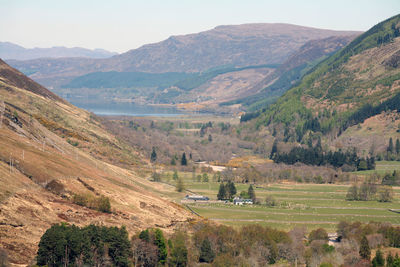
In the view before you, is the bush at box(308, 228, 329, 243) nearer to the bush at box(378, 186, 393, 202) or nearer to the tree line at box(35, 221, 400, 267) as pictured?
the tree line at box(35, 221, 400, 267)

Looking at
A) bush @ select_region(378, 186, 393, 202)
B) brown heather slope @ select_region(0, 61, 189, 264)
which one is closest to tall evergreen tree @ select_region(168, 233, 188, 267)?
brown heather slope @ select_region(0, 61, 189, 264)

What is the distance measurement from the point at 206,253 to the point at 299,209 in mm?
44015

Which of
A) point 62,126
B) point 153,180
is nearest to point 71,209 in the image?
point 153,180

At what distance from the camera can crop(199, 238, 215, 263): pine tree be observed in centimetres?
8331

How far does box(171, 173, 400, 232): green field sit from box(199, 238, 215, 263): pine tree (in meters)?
20.8

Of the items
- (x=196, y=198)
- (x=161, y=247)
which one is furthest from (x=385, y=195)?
(x=161, y=247)

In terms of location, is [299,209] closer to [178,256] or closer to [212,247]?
[212,247]

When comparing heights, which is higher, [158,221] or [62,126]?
[62,126]

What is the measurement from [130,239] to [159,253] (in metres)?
7.80

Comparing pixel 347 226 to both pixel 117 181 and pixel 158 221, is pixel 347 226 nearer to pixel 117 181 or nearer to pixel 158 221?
pixel 158 221

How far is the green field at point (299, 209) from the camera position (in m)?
110

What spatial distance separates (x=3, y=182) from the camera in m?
92.8

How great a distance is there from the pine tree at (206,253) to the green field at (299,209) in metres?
20.8

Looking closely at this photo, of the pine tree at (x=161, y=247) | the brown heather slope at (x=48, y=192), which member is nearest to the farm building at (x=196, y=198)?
the brown heather slope at (x=48, y=192)
